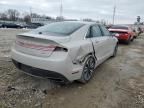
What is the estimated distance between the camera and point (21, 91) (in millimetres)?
3770

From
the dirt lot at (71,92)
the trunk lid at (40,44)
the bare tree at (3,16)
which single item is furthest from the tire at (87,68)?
the bare tree at (3,16)

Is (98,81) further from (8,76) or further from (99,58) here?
(8,76)

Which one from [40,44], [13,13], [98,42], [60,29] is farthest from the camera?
[13,13]

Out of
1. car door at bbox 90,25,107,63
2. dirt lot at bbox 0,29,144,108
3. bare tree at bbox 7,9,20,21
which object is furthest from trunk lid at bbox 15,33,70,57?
bare tree at bbox 7,9,20,21

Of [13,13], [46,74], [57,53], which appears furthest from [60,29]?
[13,13]

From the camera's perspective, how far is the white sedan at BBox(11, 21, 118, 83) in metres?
3.49

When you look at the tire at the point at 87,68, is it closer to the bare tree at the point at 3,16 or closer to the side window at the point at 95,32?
the side window at the point at 95,32

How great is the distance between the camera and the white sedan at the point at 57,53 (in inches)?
137

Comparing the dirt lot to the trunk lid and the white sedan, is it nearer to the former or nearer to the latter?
the white sedan

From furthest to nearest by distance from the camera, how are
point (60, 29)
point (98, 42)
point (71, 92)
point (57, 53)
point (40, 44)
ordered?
1. point (98, 42)
2. point (60, 29)
3. point (71, 92)
4. point (40, 44)
5. point (57, 53)

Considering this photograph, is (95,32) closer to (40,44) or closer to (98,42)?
(98,42)

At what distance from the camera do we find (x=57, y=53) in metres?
3.49

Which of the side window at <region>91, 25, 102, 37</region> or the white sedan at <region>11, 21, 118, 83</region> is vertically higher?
the side window at <region>91, 25, 102, 37</region>

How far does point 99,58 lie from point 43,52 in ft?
6.99
